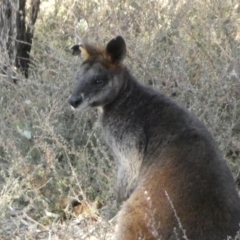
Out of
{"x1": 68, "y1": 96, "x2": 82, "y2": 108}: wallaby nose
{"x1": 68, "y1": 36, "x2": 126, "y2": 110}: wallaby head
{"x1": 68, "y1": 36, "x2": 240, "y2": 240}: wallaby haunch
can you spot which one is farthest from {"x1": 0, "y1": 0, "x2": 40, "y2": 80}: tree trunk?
{"x1": 68, "y1": 96, "x2": 82, "y2": 108}: wallaby nose

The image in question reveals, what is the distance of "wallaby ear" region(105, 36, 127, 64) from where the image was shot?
5.66 metres

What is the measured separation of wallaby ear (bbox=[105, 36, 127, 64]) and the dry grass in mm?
758

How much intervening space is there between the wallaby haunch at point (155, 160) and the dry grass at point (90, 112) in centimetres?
42

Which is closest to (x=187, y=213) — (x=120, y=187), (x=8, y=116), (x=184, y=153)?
(x=184, y=153)

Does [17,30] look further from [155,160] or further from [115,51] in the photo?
[155,160]

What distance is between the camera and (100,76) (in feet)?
18.7

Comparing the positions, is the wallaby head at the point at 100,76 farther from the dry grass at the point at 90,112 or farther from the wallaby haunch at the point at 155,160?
the dry grass at the point at 90,112

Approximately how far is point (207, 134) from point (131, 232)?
0.88 metres

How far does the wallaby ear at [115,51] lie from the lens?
5.66 meters

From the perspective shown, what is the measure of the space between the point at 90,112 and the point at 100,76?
1353mm

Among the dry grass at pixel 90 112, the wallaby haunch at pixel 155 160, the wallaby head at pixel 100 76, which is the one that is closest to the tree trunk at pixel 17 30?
the dry grass at pixel 90 112

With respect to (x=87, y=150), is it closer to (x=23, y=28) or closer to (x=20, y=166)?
(x=20, y=166)

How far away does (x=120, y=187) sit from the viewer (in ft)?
18.0

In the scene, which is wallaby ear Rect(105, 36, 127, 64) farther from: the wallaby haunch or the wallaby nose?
the wallaby nose
